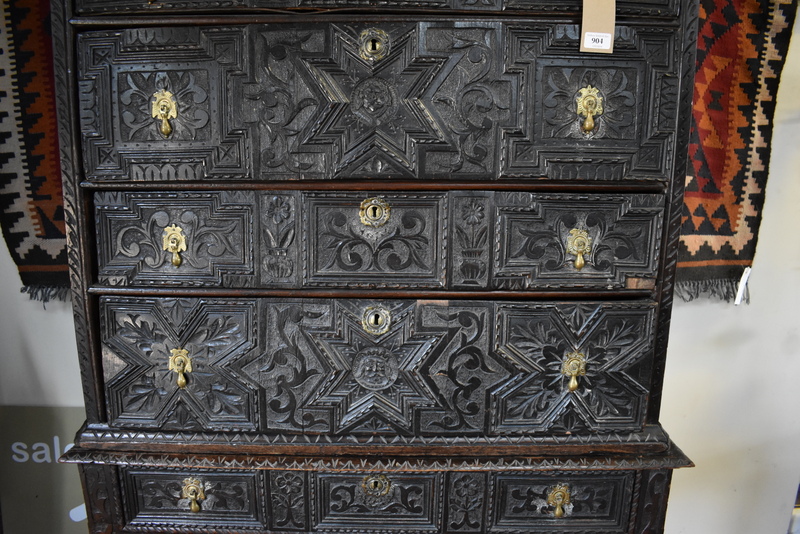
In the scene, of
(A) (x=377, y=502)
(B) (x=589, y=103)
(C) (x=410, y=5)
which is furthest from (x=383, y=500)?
(C) (x=410, y=5)

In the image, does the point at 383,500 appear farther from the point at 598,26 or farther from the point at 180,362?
the point at 598,26

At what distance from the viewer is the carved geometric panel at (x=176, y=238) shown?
1016 mm

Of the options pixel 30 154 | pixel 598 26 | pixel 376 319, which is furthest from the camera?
pixel 30 154

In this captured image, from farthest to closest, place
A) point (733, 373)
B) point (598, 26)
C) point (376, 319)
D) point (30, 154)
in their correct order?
point (733, 373), point (30, 154), point (376, 319), point (598, 26)

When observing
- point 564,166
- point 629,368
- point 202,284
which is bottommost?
point 629,368

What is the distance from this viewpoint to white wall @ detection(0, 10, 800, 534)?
1.56 meters

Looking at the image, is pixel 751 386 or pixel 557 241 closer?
pixel 557 241

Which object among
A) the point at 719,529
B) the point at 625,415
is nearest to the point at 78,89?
the point at 625,415

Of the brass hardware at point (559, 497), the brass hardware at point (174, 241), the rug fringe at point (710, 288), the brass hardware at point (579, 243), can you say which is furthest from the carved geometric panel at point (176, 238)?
the rug fringe at point (710, 288)

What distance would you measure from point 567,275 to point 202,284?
2.76 ft

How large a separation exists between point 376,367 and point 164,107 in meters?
0.75

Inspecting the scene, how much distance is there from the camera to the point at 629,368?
3.49ft

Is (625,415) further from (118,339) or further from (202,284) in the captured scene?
(118,339)

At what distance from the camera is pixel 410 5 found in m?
0.96
